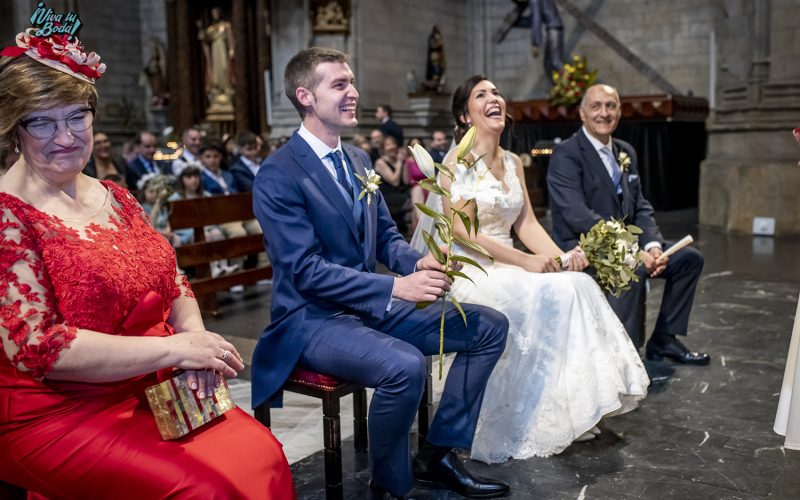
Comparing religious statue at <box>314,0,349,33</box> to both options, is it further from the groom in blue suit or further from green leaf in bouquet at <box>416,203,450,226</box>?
green leaf in bouquet at <box>416,203,450,226</box>

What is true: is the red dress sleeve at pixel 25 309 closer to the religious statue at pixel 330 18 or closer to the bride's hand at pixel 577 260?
the bride's hand at pixel 577 260

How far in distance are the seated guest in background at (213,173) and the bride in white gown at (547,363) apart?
4.74 meters

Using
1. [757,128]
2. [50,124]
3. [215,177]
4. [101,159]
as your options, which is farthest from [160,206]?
[757,128]

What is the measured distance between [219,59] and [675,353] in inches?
449

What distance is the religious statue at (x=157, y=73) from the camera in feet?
50.5

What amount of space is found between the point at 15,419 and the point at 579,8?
14.7 meters

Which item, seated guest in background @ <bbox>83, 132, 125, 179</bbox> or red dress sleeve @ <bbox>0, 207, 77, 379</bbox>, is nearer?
red dress sleeve @ <bbox>0, 207, 77, 379</bbox>

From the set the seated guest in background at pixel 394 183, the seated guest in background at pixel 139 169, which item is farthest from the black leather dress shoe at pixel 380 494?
the seated guest in background at pixel 394 183

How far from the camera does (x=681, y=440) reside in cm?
348

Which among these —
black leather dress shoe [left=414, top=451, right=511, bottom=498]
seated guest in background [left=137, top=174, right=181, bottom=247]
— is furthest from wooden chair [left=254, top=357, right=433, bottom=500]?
seated guest in background [left=137, top=174, right=181, bottom=247]

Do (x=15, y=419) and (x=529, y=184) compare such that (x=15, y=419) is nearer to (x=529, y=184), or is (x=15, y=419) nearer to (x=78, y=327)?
(x=78, y=327)

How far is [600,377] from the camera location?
3400 millimetres

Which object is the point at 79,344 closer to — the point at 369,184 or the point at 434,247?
the point at 434,247

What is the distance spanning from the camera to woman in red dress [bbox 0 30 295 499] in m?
1.89
